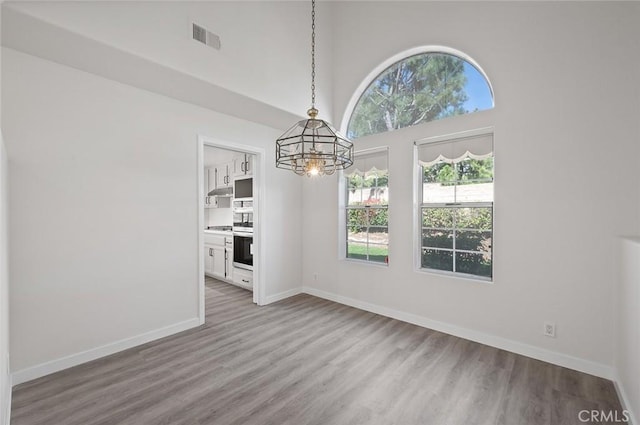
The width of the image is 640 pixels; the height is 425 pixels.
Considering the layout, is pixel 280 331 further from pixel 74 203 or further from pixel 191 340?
pixel 74 203

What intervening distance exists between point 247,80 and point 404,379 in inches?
135

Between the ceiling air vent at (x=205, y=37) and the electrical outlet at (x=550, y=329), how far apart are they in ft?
14.1

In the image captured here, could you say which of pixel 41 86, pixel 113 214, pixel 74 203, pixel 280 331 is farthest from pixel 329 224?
pixel 41 86

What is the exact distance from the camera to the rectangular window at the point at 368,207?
162 inches

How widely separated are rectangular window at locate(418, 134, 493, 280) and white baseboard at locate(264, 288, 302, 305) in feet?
7.20

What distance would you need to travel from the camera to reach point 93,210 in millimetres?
2809

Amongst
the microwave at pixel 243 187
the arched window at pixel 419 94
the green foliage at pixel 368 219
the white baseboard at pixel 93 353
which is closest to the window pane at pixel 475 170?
the arched window at pixel 419 94

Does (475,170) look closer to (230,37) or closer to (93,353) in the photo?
(230,37)

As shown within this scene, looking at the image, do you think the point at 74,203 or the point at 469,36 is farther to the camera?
the point at 469,36

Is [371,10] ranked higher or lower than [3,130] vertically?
higher

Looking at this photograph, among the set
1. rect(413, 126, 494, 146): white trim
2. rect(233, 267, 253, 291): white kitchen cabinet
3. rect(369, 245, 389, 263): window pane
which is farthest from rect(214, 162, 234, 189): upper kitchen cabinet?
rect(413, 126, 494, 146): white trim

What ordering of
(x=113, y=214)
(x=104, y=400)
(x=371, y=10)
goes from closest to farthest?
(x=104, y=400)
(x=113, y=214)
(x=371, y=10)

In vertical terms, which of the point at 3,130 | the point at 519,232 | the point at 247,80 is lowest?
the point at 519,232

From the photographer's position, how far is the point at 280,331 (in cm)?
346
